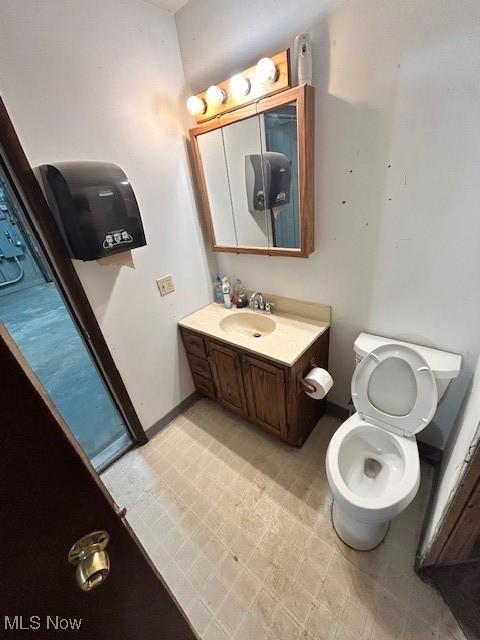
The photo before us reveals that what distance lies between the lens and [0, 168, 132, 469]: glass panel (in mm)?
1841

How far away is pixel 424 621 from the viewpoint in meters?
→ 1.01

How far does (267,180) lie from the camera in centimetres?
142

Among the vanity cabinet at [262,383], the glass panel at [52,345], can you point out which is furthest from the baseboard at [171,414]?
the vanity cabinet at [262,383]

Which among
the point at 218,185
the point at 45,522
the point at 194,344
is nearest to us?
the point at 45,522

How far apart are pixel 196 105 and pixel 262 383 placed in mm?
1602

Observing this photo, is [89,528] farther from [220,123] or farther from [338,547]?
[220,123]

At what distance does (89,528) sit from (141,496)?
4.60ft

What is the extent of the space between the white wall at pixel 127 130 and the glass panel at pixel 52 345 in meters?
0.25

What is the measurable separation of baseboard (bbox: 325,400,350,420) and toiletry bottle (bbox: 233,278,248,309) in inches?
37.6

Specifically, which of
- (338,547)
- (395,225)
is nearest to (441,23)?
(395,225)

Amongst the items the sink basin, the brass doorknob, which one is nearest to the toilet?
the sink basin

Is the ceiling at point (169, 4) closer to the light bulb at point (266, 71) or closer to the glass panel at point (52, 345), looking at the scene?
the light bulb at point (266, 71)

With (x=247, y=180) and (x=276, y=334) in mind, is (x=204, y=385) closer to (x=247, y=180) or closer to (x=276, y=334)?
(x=276, y=334)

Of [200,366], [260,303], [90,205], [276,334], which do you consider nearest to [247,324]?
[260,303]
